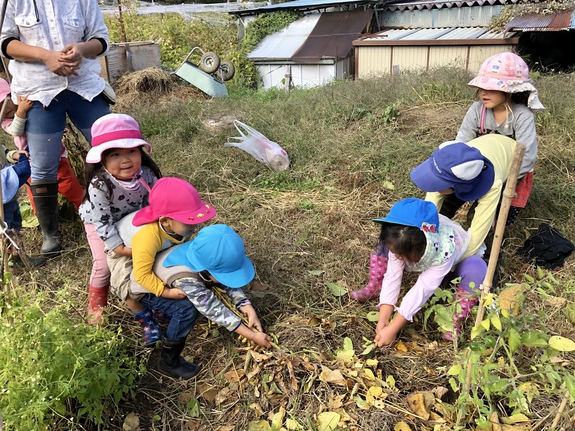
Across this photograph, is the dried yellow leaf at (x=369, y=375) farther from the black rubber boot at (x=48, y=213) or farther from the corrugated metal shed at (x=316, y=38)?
the corrugated metal shed at (x=316, y=38)

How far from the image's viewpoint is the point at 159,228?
6.82 feet

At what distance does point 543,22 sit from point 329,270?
7619 mm

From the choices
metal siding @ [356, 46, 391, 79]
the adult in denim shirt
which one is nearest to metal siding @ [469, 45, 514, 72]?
metal siding @ [356, 46, 391, 79]

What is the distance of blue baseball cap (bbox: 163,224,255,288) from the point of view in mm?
1888

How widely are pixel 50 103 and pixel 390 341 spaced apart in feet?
7.66

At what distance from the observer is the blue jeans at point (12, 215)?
283 centimetres

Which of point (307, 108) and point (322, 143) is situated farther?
point (307, 108)

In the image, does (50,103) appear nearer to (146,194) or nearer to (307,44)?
(146,194)

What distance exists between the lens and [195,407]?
1.91 meters

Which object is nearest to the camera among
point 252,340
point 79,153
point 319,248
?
point 252,340

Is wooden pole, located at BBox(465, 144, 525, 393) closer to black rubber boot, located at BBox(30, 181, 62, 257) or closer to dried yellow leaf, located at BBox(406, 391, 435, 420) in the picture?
dried yellow leaf, located at BBox(406, 391, 435, 420)

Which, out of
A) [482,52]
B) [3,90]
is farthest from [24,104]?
[482,52]

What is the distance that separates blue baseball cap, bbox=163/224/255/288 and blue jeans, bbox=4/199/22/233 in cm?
156

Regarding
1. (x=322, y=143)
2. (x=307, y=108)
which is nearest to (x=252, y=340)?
(x=322, y=143)
